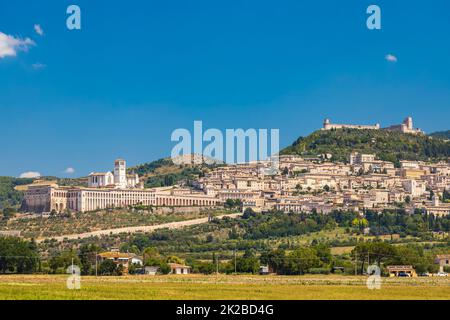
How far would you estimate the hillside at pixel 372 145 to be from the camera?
14300 centimetres

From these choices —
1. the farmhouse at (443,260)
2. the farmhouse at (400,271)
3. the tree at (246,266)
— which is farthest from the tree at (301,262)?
the farmhouse at (443,260)

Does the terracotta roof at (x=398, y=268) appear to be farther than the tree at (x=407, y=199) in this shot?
No

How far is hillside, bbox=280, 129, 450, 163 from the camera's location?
469ft

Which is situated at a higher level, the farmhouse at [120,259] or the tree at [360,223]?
the tree at [360,223]

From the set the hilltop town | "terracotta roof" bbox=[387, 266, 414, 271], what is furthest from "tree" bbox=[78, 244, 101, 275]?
the hilltop town

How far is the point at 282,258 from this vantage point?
57812mm

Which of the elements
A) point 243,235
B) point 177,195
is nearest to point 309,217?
point 243,235

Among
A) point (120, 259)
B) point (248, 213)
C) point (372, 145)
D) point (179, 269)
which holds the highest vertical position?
point (372, 145)

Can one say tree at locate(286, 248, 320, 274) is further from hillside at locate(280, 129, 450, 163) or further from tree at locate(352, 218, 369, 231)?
hillside at locate(280, 129, 450, 163)

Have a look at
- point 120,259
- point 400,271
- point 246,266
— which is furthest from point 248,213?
point 400,271

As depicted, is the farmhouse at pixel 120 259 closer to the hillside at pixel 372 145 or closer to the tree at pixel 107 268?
the tree at pixel 107 268

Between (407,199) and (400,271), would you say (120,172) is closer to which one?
(407,199)

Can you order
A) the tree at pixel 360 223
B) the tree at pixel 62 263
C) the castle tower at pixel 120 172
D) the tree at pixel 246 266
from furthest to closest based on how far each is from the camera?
1. the castle tower at pixel 120 172
2. the tree at pixel 360 223
3. the tree at pixel 246 266
4. the tree at pixel 62 263

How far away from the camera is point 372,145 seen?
145 m
